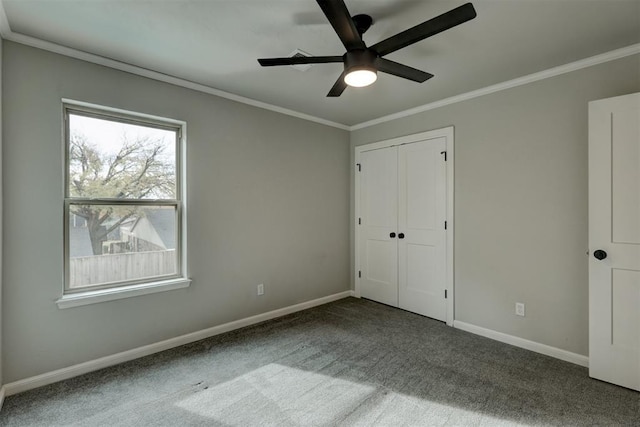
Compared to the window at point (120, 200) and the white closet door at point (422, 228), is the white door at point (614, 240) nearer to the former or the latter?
the white closet door at point (422, 228)

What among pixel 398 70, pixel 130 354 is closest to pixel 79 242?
pixel 130 354

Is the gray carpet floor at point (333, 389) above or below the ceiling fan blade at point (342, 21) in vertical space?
below

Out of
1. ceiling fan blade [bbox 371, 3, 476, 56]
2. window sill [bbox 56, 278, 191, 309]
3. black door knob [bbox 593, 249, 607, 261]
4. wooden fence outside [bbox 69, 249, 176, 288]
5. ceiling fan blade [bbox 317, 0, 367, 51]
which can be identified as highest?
ceiling fan blade [bbox 317, 0, 367, 51]

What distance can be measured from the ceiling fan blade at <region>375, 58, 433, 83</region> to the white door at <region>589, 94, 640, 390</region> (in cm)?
138

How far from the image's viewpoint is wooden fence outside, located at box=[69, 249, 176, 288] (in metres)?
2.47

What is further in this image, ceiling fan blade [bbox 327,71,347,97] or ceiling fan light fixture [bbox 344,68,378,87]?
ceiling fan blade [bbox 327,71,347,97]

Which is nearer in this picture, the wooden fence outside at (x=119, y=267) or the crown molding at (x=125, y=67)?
the crown molding at (x=125, y=67)

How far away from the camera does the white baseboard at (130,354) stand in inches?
86.4

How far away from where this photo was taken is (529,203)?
2836 millimetres

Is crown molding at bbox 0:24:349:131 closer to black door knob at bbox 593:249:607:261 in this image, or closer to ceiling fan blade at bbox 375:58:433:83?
ceiling fan blade at bbox 375:58:433:83

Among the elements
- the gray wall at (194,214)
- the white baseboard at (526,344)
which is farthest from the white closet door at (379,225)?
the white baseboard at (526,344)

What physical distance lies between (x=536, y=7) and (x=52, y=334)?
393cm

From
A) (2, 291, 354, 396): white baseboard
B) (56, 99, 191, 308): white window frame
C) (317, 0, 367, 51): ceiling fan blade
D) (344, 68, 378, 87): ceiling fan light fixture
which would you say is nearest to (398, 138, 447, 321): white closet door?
(2, 291, 354, 396): white baseboard

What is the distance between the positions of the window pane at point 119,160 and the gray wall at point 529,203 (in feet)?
9.49
